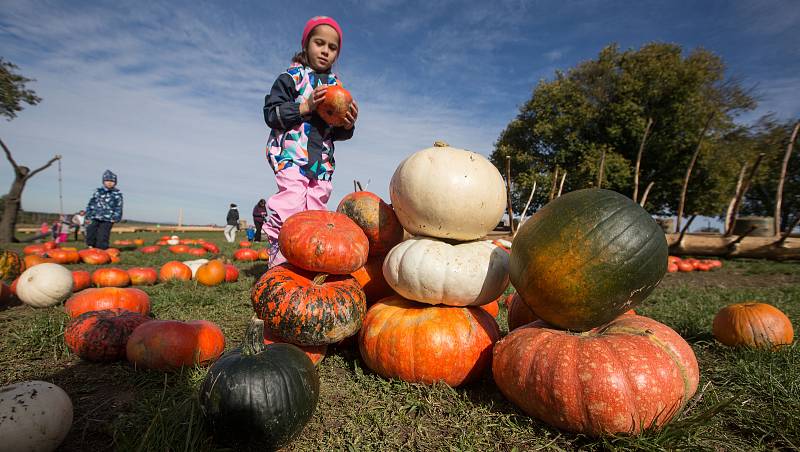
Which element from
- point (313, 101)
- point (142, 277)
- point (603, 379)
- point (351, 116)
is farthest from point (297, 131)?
point (142, 277)

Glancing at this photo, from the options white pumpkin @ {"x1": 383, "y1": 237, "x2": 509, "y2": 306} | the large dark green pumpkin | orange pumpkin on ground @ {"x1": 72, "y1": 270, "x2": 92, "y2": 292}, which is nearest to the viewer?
the large dark green pumpkin

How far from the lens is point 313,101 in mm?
3006

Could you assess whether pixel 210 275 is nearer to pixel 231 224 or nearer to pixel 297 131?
pixel 297 131

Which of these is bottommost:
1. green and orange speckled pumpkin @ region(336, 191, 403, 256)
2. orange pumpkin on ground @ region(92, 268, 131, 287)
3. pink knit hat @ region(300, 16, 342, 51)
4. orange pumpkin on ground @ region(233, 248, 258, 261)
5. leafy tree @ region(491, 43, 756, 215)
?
orange pumpkin on ground @ region(233, 248, 258, 261)

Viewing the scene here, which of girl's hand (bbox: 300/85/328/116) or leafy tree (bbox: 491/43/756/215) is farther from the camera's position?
leafy tree (bbox: 491/43/756/215)

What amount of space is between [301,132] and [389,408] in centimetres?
242

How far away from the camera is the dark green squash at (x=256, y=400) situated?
4.65 feet

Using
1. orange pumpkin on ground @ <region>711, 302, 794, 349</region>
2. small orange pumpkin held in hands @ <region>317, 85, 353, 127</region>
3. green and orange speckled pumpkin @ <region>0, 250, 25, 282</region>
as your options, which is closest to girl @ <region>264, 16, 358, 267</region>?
small orange pumpkin held in hands @ <region>317, 85, 353, 127</region>

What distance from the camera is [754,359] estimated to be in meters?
2.44

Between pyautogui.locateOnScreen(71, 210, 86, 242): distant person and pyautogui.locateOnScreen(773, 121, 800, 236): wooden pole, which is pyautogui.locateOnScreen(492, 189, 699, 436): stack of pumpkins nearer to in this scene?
pyautogui.locateOnScreen(773, 121, 800, 236): wooden pole

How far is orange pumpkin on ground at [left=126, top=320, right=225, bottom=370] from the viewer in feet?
6.88

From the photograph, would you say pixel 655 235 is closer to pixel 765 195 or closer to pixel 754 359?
pixel 754 359

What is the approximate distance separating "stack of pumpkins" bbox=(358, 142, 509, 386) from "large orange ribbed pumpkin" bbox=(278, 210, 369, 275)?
26 centimetres

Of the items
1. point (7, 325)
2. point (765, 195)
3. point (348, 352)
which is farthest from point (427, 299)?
point (765, 195)
